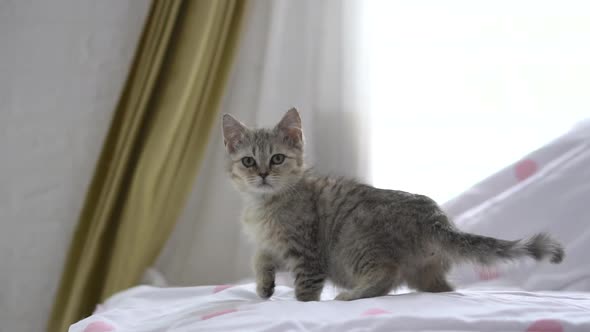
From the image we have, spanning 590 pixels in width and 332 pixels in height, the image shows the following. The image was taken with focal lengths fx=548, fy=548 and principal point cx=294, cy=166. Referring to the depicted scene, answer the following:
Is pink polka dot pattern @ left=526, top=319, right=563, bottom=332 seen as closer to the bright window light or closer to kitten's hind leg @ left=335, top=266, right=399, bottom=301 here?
kitten's hind leg @ left=335, top=266, right=399, bottom=301

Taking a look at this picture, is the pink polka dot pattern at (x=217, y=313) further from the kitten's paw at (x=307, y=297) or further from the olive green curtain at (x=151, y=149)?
the olive green curtain at (x=151, y=149)

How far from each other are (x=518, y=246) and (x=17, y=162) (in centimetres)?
189

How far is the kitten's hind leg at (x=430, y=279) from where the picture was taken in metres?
1.38

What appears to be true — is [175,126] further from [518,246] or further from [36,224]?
[518,246]

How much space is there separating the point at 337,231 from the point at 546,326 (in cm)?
62

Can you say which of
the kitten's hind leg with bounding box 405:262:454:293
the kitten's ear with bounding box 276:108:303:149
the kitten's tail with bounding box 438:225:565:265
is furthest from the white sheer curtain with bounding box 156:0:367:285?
the kitten's tail with bounding box 438:225:565:265

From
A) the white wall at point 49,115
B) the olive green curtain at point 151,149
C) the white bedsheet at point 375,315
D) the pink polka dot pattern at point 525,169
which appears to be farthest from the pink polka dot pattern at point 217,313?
the white wall at point 49,115

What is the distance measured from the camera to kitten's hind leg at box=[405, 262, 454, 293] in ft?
4.53

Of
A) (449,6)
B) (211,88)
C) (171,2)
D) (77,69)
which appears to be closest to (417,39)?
(449,6)

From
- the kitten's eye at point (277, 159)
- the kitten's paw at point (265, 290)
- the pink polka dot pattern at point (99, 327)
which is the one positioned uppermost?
the kitten's eye at point (277, 159)

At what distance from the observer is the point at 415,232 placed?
1.34 meters

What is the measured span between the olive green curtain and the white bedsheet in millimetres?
612

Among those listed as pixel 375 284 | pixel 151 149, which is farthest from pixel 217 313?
pixel 151 149

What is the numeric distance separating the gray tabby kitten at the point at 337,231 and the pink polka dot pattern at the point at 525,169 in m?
0.54
